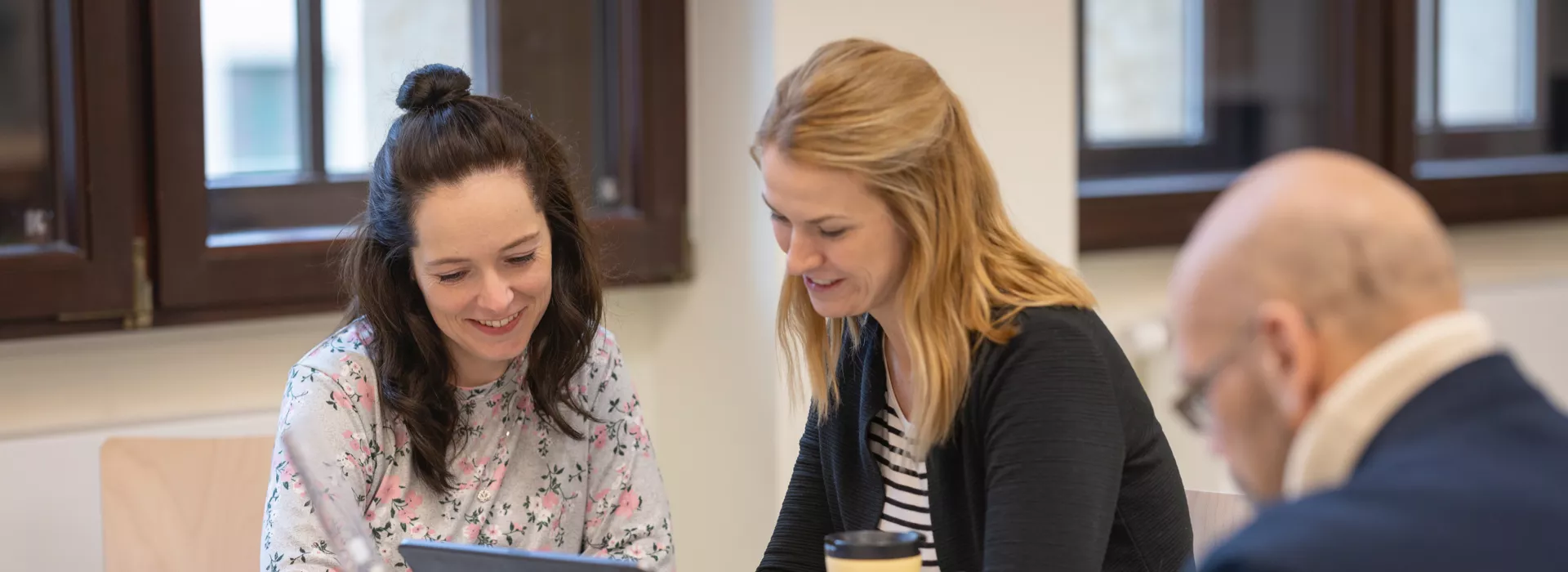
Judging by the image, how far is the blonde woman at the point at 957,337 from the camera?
4.36ft

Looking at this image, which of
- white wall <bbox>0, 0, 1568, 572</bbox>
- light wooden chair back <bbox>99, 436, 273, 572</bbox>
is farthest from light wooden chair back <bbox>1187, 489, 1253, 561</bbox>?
light wooden chair back <bbox>99, 436, 273, 572</bbox>

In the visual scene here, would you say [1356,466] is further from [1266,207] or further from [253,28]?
[253,28]

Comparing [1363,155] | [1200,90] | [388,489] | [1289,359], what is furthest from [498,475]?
[1363,155]

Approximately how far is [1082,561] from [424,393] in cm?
80

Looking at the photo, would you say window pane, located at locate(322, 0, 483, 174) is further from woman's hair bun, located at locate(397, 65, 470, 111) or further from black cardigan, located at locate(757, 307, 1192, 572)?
black cardigan, located at locate(757, 307, 1192, 572)

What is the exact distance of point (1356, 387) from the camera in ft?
2.84

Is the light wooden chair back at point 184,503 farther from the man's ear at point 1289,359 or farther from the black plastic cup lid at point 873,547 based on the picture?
the man's ear at point 1289,359

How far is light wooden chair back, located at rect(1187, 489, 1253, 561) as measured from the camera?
173 cm

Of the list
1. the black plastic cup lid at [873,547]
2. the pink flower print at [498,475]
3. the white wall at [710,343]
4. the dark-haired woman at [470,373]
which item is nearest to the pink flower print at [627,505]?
the dark-haired woman at [470,373]

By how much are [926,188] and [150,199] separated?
1318 millimetres

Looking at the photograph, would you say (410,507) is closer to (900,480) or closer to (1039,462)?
(900,480)

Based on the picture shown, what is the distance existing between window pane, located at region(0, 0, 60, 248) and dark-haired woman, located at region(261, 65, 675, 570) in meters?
0.65

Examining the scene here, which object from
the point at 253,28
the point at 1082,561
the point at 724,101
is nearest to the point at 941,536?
the point at 1082,561

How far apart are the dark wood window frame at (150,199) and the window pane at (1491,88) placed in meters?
2.13
